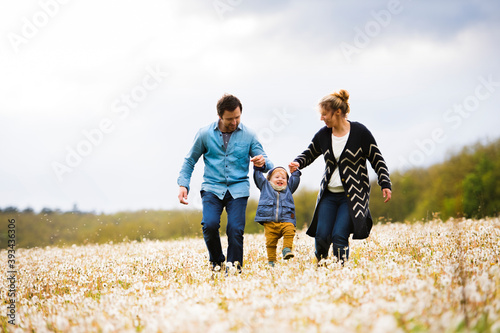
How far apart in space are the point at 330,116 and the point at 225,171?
1804 mm

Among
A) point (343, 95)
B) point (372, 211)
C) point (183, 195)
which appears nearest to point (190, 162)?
point (183, 195)

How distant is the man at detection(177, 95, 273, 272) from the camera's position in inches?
267

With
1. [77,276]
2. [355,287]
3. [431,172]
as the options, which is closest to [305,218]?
[431,172]

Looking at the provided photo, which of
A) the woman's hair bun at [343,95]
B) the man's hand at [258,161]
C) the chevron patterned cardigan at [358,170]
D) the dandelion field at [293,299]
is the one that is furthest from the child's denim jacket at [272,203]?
the woman's hair bun at [343,95]

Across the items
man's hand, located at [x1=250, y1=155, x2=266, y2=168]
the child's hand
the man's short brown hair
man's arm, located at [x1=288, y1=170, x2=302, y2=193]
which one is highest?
the man's short brown hair

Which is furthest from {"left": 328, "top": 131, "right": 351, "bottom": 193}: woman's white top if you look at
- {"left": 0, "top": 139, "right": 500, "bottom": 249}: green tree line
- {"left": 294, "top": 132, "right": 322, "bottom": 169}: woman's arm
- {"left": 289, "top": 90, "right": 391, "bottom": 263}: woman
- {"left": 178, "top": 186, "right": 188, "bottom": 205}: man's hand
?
{"left": 0, "top": 139, "right": 500, "bottom": 249}: green tree line

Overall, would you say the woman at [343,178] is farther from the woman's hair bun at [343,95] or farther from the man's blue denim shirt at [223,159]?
the man's blue denim shirt at [223,159]

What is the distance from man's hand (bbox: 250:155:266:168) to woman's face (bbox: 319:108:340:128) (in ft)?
3.63

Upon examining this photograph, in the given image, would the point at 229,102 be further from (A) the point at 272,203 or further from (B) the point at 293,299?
(B) the point at 293,299

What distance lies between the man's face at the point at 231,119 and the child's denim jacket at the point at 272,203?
33.1 inches

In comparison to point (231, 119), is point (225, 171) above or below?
below

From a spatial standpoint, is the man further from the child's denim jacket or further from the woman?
the woman

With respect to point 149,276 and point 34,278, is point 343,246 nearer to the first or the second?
point 149,276

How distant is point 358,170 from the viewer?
6426mm
